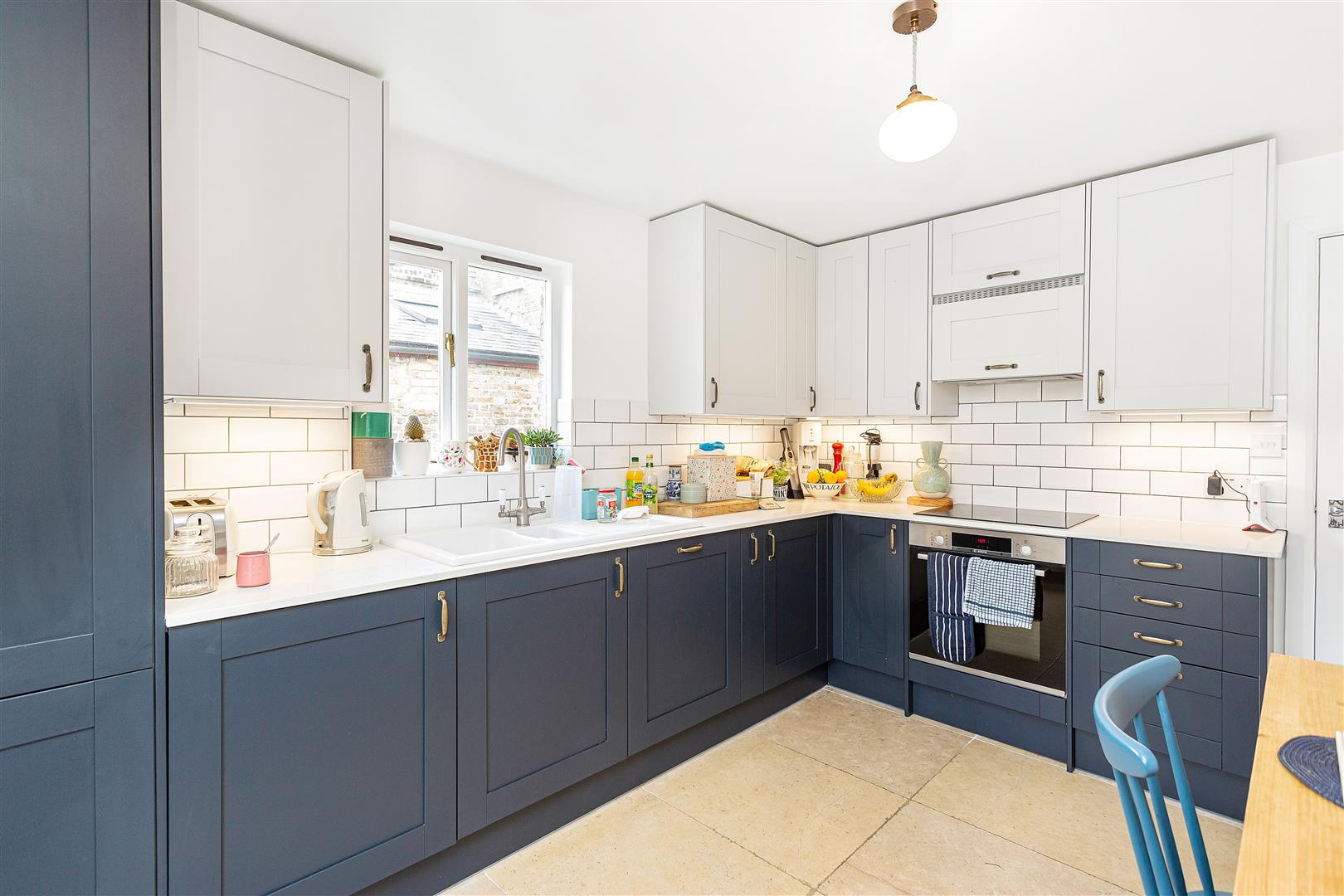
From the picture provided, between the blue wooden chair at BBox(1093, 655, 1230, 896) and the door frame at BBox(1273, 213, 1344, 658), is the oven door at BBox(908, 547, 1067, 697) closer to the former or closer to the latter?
the door frame at BBox(1273, 213, 1344, 658)

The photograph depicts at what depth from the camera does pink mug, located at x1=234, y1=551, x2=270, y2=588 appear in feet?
5.59

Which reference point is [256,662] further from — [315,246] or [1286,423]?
[1286,423]

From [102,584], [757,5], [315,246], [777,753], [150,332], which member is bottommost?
[777,753]

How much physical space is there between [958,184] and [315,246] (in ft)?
8.44

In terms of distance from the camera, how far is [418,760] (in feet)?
6.09

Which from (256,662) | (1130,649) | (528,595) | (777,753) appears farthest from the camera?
(777,753)

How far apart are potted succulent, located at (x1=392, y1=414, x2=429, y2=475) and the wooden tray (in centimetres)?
113

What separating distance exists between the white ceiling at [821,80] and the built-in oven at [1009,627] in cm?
156

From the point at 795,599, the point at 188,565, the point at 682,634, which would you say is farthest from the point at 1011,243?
the point at 188,565

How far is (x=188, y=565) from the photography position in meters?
1.63

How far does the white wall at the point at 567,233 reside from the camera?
2.51m

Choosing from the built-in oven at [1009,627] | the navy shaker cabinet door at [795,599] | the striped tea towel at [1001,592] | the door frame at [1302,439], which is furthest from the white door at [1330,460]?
the navy shaker cabinet door at [795,599]

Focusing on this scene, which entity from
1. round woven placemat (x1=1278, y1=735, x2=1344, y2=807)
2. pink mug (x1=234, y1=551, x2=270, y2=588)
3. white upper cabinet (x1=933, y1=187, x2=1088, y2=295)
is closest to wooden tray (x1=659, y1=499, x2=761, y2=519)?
white upper cabinet (x1=933, y1=187, x2=1088, y2=295)

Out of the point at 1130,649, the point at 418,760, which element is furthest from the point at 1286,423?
the point at 418,760
